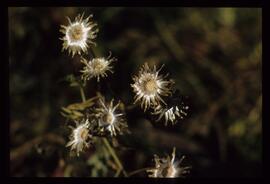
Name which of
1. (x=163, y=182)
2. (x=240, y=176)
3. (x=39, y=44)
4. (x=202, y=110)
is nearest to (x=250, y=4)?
(x=202, y=110)

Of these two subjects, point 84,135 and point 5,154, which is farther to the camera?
point 5,154

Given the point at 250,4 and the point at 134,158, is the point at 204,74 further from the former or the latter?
the point at 134,158

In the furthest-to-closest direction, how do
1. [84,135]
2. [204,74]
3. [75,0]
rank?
[204,74] → [75,0] → [84,135]

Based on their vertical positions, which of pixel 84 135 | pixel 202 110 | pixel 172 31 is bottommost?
pixel 84 135

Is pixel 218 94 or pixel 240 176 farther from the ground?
pixel 218 94

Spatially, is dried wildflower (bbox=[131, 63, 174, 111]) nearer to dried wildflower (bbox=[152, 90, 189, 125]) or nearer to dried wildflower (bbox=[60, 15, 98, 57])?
dried wildflower (bbox=[152, 90, 189, 125])

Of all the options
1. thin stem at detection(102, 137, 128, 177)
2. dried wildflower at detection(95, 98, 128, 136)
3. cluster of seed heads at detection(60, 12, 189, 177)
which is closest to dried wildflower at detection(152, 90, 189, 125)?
cluster of seed heads at detection(60, 12, 189, 177)
